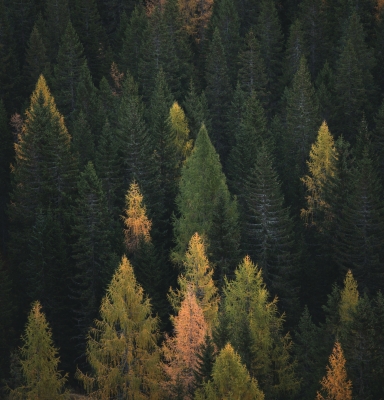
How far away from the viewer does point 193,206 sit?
172 feet

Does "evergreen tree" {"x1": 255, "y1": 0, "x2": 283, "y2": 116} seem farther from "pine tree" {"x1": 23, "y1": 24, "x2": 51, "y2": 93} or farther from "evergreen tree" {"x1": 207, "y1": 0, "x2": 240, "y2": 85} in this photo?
"pine tree" {"x1": 23, "y1": 24, "x2": 51, "y2": 93}

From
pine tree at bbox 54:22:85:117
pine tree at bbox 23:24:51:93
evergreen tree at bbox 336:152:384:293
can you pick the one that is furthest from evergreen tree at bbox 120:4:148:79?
evergreen tree at bbox 336:152:384:293

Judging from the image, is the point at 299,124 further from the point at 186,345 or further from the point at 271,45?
the point at 186,345

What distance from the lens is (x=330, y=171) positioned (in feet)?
201

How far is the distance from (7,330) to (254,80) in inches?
1442

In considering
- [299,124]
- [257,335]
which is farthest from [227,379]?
[299,124]

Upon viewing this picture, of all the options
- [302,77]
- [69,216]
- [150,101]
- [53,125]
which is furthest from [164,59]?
[69,216]

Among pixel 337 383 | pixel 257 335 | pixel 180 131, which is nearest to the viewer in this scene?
pixel 337 383

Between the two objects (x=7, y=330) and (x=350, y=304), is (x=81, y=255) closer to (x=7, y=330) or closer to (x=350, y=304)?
(x=7, y=330)

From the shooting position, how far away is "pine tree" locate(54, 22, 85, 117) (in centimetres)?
7562

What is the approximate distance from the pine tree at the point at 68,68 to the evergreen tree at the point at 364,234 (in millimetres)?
29430

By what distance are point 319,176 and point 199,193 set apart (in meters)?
13.4

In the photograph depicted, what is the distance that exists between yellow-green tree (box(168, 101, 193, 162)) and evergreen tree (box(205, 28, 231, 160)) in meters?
7.65

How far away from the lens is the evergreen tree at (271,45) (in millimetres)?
81562
